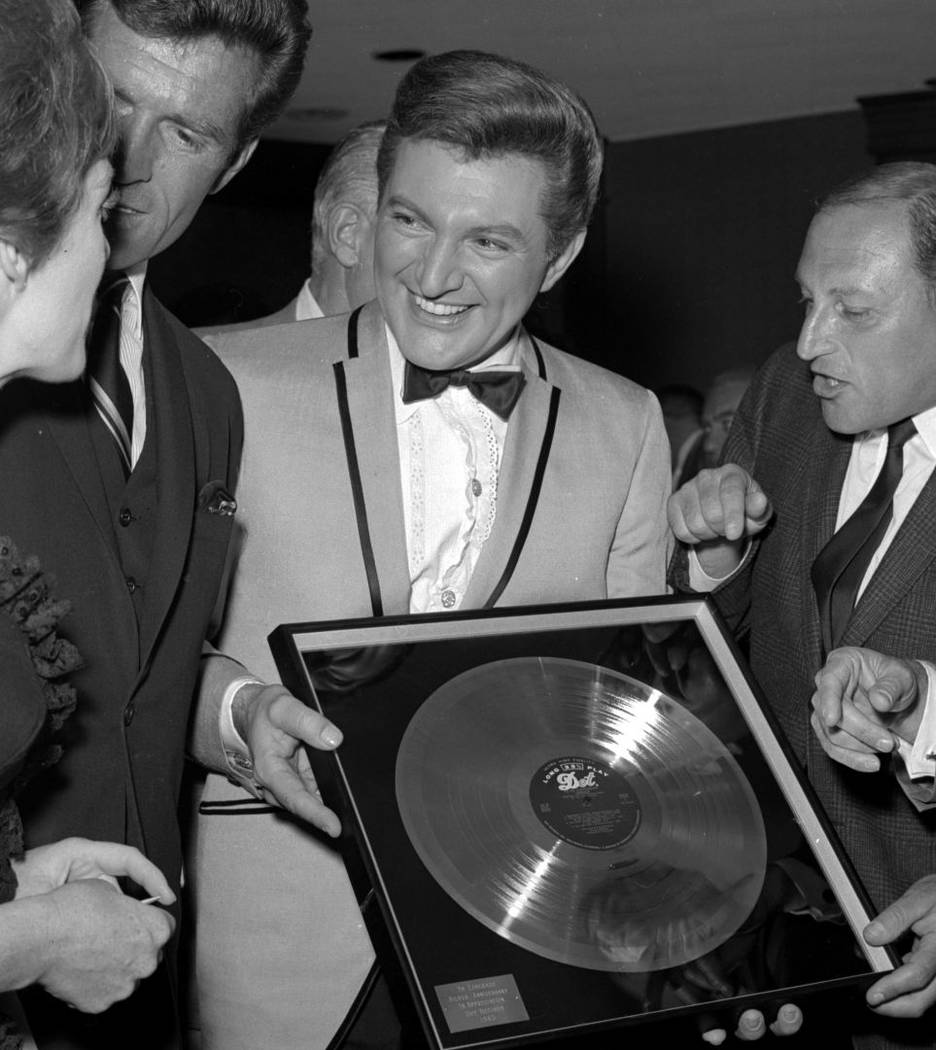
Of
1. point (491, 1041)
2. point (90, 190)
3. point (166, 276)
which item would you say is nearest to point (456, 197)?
point (90, 190)

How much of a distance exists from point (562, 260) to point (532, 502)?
1.21 ft

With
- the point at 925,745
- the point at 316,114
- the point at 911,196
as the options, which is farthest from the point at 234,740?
the point at 316,114

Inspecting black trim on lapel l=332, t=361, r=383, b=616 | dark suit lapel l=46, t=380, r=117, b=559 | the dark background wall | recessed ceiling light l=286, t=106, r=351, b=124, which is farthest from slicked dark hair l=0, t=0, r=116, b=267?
recessed ceiling light l=286, t=106, r=351, b=124

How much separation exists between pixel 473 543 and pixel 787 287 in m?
6.52

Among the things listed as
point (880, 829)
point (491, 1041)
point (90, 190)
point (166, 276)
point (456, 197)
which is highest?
point (90, 190)

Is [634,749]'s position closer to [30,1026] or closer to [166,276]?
[30,1026]

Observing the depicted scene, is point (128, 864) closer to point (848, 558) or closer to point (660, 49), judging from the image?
point (848, 558)

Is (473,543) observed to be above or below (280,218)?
above

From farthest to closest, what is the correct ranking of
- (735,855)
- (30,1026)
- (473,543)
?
1. (473,543)
2. (735,855)
3. (30,1026)

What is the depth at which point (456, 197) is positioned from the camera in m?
1.92

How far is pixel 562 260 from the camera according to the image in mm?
2119

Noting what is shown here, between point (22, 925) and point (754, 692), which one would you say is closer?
point (22, 925)

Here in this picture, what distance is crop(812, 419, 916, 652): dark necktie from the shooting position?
2.24 meters

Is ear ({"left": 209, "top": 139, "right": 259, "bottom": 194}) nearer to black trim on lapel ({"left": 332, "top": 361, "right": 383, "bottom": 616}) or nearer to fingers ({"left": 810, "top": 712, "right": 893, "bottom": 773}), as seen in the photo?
black trim on lapel ({"left": 332, "top": 361, "right": 383, "bottom": 616})
